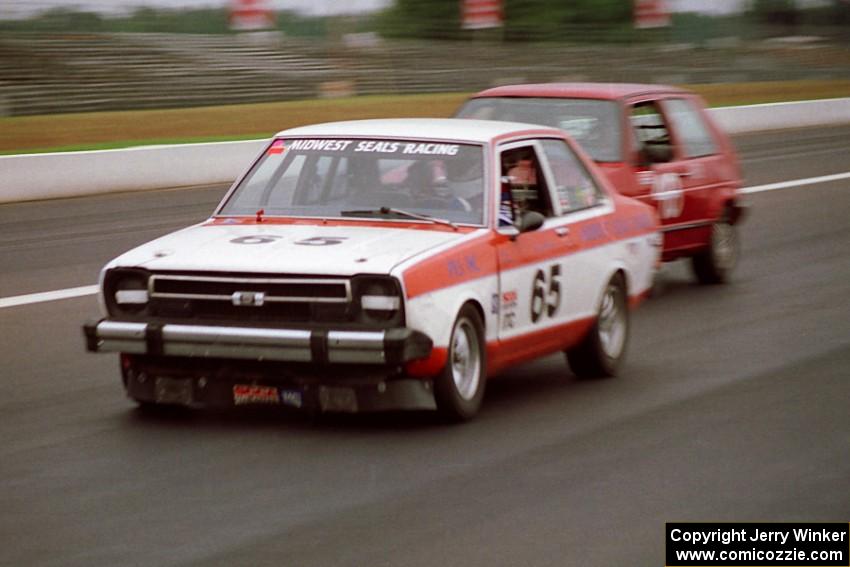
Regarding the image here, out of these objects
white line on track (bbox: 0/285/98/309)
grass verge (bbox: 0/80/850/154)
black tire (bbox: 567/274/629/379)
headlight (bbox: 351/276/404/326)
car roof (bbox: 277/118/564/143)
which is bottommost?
grass verge (bbox: 0/80/850/154)

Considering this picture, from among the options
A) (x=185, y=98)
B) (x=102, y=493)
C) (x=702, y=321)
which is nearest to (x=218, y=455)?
(x=102, y=493)

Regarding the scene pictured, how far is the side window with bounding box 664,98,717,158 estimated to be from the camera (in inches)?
511

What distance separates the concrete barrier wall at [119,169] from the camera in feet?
65.1

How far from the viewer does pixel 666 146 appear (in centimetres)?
1266

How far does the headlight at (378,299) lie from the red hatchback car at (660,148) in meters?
5.12

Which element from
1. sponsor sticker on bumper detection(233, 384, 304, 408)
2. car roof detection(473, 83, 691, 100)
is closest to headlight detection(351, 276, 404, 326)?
sponsor sticker on bumper detection(233, 384, 304, 408)

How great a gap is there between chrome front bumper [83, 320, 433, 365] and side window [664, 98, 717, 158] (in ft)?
21.1

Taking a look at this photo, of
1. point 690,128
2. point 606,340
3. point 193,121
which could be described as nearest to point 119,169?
point 193,121

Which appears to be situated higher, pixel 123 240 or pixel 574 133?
pixel 574 133

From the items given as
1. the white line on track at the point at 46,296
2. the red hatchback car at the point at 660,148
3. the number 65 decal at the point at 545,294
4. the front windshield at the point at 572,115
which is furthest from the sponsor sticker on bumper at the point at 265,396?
the front windshield at the point at 572,115

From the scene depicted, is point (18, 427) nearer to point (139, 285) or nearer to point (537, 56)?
point (139, 285)

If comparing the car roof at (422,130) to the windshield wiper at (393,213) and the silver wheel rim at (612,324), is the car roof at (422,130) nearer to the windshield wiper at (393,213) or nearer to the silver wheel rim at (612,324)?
the windshield wiper at (393,213)

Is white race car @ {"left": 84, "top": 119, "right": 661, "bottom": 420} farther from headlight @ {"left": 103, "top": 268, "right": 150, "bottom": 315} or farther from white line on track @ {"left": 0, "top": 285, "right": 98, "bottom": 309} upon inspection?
white line on track @ {"left": 0, "top": 285, "right": 98, "bottom": 309}

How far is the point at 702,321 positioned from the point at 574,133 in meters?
2.01
